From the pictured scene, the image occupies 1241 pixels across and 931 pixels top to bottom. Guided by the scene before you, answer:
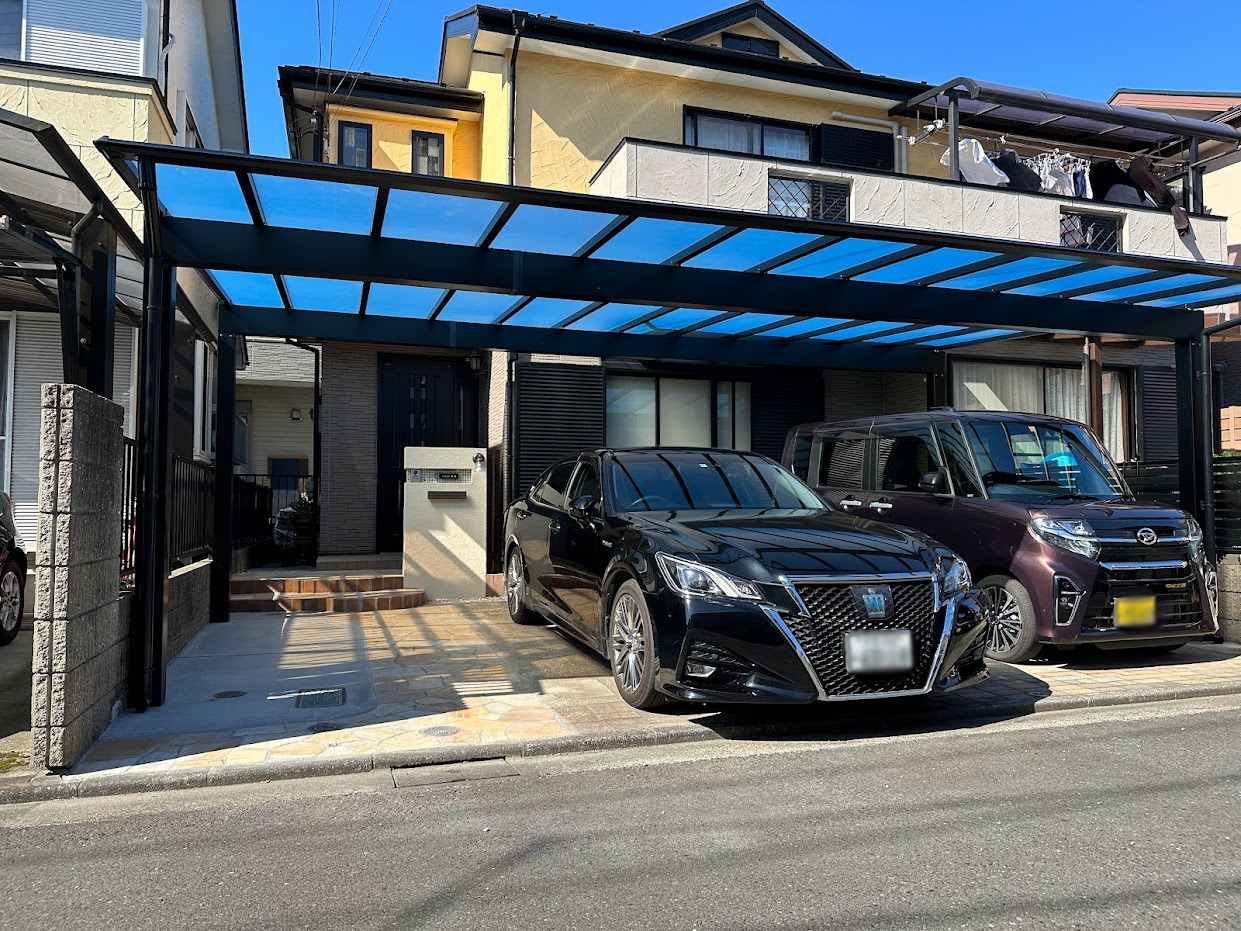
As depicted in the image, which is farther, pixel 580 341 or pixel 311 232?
pixel 580 341

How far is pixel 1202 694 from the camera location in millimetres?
5898

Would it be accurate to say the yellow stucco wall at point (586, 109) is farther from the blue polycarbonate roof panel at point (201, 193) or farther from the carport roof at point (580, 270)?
the blue polycarbonate roof panel at point (201, 193)

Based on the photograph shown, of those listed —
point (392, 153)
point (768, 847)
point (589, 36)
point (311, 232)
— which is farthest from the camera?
point (392, 153)

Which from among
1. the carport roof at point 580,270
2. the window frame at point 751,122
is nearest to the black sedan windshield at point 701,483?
the carport roof at point 580,270

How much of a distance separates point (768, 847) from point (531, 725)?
1.94 m

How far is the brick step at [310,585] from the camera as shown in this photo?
30.8 feet

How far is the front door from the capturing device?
1190cm

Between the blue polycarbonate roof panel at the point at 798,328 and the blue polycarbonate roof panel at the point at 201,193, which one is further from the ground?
the blue polycarbonate roof panel at the point at 201,193

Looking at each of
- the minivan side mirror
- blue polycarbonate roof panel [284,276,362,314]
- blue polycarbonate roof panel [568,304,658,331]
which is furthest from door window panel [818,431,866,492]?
blue polycarbonate roof panel [284,276,362,314]

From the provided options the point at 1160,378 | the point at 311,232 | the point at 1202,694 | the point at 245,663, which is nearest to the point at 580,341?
the point at 311,232

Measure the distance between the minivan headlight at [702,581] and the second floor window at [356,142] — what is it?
1213 centimetres

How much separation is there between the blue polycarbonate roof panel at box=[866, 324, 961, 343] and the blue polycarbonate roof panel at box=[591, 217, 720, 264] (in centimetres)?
404

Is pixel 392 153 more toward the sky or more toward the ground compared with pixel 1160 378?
more toward the sky

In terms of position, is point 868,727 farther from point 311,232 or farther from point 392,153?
point 392,153
